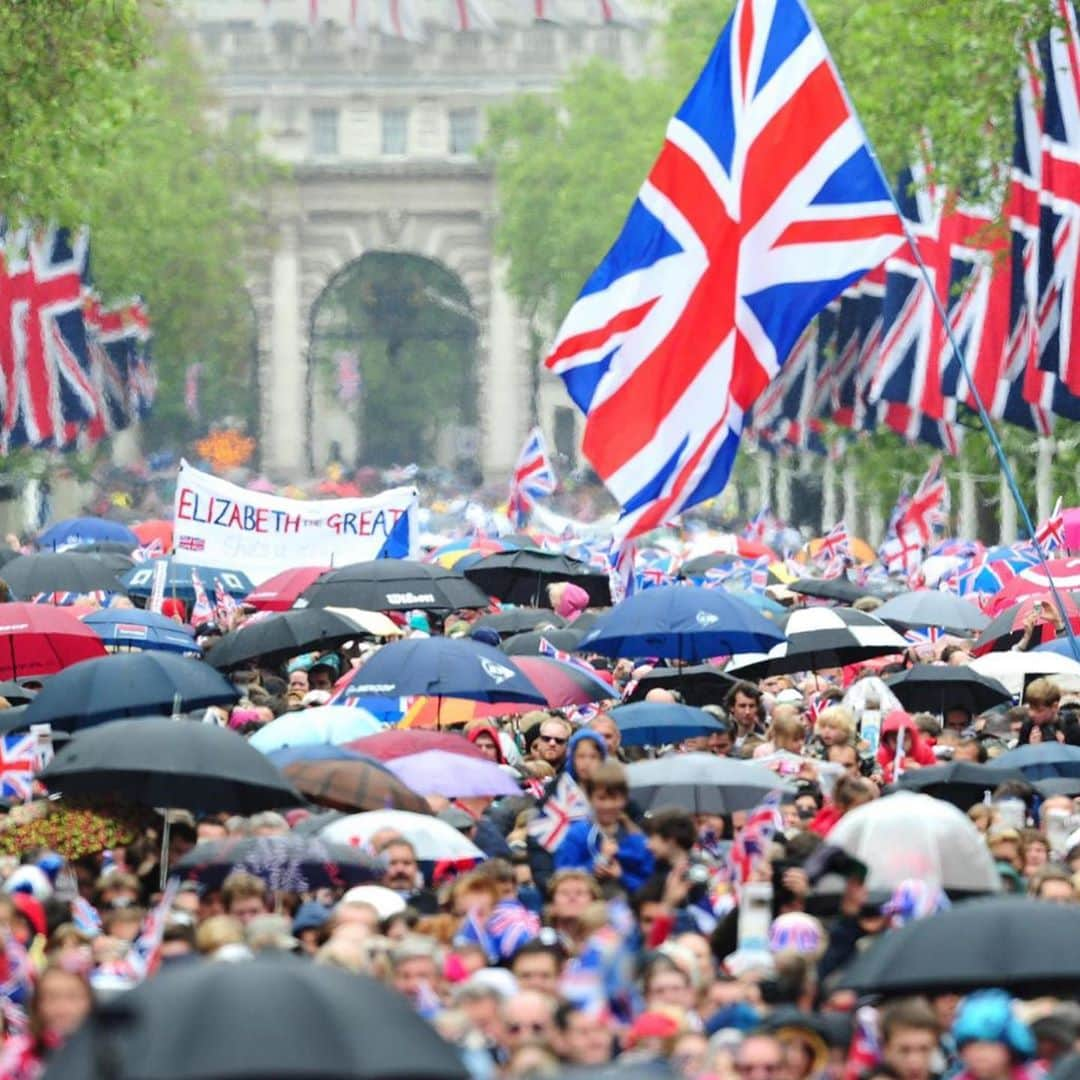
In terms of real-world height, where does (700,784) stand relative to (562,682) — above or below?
below

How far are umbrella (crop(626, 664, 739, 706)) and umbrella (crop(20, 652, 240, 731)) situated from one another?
3.30 meters

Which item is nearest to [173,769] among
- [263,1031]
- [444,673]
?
[444,673]

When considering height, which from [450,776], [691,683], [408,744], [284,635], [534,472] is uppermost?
[534,472]

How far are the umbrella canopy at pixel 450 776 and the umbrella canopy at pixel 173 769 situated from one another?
1539 mm

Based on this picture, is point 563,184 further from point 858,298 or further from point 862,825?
point 862,825

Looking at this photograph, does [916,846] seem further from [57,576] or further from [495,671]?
[57,576]

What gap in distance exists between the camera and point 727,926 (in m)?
12.0

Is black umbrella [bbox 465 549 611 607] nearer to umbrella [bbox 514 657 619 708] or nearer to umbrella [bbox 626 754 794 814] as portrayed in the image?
umbrella [bbox 514 657 619 708]

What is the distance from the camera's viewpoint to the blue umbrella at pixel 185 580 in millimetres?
29000

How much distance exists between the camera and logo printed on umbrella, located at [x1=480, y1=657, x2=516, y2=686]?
720 inches

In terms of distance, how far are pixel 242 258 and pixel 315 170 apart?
1422 centimetres

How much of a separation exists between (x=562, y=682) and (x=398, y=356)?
93.8 meters

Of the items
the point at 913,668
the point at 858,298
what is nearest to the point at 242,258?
the point at 858,298

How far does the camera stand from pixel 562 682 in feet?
65.5
